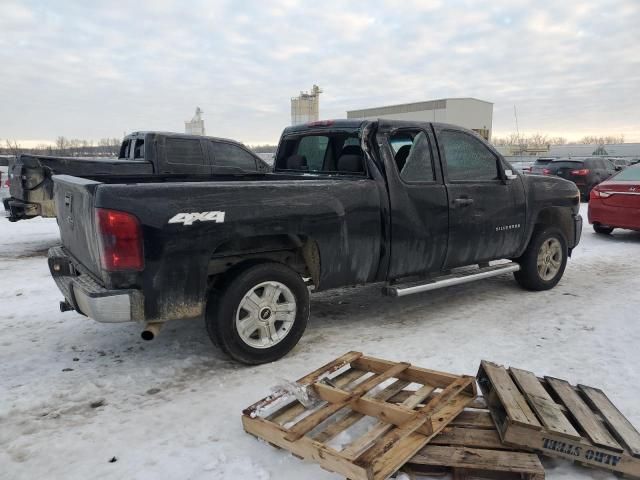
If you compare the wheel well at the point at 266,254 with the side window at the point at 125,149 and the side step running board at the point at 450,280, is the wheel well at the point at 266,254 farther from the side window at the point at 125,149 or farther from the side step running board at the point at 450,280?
the side window at the point at 125,149

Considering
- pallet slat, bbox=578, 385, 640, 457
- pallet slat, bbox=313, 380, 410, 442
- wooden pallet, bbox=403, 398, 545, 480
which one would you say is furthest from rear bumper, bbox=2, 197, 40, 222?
pallet slat, bbox=578, 385, 640, 457

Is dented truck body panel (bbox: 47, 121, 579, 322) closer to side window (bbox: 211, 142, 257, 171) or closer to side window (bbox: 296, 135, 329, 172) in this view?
side window (bbox: 296, 135, 329, 172)

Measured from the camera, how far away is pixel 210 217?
11.2 feet

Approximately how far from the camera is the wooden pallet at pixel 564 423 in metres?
2.46

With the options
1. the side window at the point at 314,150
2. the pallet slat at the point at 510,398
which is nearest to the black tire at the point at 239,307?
the pallet slat at the point at 510,398

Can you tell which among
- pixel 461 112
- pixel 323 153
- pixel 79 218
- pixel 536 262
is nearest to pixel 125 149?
pixel 323 153

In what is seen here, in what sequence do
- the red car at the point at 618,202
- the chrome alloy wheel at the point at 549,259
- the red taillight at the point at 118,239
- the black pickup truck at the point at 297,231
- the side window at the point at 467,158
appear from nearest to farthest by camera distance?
the red taillight at the point at 118,239 → the black pickup truck at the point at 297,231 → the side window at the point at 467,158 → the chrome alloy wheel at the point at 549,259 → the red car at the point at 618,202

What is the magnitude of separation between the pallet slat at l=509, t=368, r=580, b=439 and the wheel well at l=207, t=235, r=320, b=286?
5.78 ft

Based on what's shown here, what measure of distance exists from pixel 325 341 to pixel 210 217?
164 cm

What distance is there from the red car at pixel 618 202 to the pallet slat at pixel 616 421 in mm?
7637

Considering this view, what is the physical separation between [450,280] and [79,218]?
10.9 feet

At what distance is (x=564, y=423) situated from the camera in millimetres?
2615

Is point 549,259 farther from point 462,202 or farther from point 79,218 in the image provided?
point 79,218

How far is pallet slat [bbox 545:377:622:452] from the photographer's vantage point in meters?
2.50
